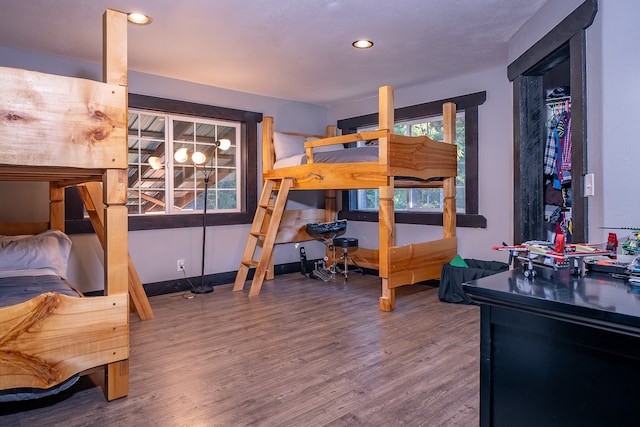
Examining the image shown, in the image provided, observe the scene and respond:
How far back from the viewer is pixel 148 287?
13.6ft

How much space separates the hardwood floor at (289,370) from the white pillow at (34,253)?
0.74 m

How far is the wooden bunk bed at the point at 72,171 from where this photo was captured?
173 centimetres

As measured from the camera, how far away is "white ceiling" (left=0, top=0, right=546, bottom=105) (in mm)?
2656

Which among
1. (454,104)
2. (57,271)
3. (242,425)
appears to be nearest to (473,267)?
(454,104)

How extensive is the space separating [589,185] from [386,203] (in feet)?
5.26

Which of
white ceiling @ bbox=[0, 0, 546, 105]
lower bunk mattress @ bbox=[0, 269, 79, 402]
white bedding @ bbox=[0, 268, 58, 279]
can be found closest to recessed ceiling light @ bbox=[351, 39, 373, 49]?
white ceiling @ bbox=[0, 0, 546, 105]

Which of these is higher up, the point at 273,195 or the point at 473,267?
the point at 273,195

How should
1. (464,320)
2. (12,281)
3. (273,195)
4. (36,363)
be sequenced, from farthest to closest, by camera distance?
(273,195) < (464,320) < (12,281) < (36,363)

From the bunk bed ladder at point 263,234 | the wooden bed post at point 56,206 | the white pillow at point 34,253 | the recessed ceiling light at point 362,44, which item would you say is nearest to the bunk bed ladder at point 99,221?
the wooden bed post at point 56,206

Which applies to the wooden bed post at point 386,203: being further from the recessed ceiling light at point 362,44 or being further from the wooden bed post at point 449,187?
the wooden bed post at point 449,187

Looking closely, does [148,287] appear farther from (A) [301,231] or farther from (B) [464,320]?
(B) [464,320]

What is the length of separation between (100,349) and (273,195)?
10.9 ft

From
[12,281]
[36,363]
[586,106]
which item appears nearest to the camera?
[36,363]

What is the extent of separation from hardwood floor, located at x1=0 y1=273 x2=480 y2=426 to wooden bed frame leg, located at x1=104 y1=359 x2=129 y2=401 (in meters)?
0.06
